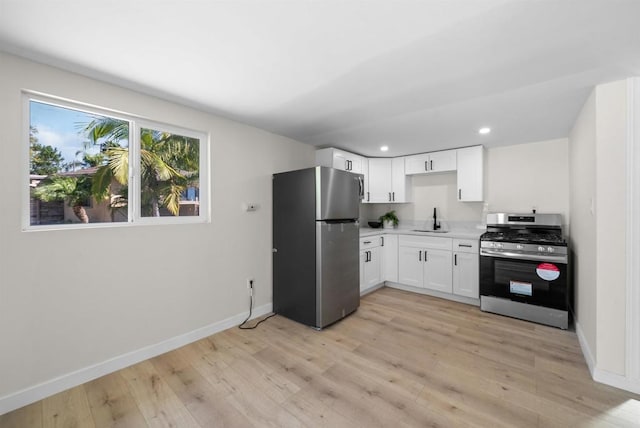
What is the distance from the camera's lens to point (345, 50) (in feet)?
5.17

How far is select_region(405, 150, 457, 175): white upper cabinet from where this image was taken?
3.86 m

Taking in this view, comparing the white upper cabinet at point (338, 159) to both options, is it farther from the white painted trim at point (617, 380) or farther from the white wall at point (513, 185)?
the white painted trim at point (617, 380)

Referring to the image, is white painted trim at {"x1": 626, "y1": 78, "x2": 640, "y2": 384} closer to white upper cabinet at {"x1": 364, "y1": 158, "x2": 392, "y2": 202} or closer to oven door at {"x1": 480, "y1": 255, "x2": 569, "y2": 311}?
oven door at {"x1": 480, "y1": 255, "x2": 569, "y2": 311}

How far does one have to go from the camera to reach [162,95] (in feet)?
7.27

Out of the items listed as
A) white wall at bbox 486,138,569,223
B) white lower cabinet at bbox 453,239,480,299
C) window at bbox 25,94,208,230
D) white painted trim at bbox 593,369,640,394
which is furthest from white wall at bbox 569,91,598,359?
window at bbox 25,94,208,230

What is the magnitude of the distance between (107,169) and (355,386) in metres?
2.52

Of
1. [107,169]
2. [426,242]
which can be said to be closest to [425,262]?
[426,242]

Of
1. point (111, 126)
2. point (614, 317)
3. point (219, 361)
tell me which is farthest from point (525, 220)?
point (111, 126)

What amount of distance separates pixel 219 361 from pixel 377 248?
8.45ft

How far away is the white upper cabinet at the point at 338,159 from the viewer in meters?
3.65

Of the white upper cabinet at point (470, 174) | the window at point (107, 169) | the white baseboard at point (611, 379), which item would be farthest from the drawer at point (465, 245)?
the window at point (107, 169)

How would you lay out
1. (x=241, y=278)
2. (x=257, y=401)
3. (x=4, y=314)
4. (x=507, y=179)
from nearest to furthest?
(x=4, y=314), (x=257, y=401), (x=241, y=278), (x=507, y=179)

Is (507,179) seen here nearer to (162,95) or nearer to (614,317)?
(614,317)

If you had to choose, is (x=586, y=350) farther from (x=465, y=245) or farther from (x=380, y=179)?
(x=380, y=179)
